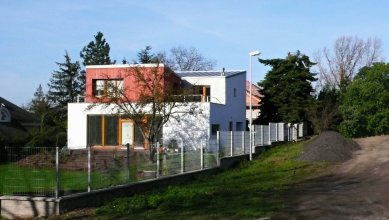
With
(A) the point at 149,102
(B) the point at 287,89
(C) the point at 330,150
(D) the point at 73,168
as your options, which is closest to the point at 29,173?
(D) the point at 73,168

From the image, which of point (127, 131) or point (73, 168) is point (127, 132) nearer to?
point (127, 131)

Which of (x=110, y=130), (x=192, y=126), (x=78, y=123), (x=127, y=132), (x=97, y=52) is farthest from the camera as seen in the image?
(x=97, y=52)

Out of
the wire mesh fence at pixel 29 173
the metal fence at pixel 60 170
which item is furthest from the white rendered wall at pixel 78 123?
the wire mesh fence at pixel 29 173

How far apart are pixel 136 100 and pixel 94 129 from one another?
6.69 m

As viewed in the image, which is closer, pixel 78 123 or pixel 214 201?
pixel 214 201

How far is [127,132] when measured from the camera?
128ft

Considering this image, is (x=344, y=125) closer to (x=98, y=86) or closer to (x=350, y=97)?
(x=350, y=97)

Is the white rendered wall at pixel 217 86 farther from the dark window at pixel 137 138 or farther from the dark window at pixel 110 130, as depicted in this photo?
the dark window at pixel 110 130

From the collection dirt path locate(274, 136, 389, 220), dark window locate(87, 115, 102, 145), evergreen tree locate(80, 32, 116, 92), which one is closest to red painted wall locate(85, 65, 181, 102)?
dark window locate(87, 115, 102, 145)

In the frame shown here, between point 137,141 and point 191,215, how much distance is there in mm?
26613

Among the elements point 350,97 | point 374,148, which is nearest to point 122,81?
point 374,148

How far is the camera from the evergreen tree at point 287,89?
50406 millimetres

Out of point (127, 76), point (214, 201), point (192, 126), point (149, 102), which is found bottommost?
point (214, 201)

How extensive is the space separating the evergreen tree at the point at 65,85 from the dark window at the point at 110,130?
29.7 meters
